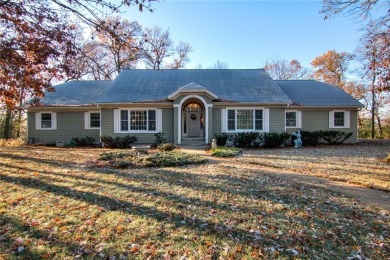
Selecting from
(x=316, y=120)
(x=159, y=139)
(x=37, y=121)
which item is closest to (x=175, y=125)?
(x=159, y=139)

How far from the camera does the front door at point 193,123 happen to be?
18781mm

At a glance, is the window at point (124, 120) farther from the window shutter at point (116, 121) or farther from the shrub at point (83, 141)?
the shrub at point (83, 141)

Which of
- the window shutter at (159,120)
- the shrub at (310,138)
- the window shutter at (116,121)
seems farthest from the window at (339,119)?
the window shutter at (116,121)

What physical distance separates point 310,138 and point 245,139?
4.65 m

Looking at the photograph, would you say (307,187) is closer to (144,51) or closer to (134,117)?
(144,51)

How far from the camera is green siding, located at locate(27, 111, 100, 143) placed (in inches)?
675

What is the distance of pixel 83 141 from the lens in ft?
53.9

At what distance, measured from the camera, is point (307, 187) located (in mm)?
6043

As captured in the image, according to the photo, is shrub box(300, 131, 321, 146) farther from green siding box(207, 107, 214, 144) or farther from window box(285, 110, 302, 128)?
green siding box(207, 107, 214, 144)

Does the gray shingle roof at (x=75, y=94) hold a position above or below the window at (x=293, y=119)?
above

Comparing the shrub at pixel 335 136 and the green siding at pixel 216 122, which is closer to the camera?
the green siding at pixel 216 122

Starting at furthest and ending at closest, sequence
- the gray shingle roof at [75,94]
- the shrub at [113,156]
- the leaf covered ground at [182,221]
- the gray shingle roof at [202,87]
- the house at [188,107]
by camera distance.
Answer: the gray shingle roof at [75,94] < the gray shingle roof at [202,87] < the house at [188,107] < the shrub at [113,156] < the leaf covered ground at [182,221]

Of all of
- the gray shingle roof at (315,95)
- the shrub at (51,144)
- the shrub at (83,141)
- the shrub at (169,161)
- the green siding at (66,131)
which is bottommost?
the shrub at (169,161)

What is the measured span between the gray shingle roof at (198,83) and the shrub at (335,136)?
3.55 meters
